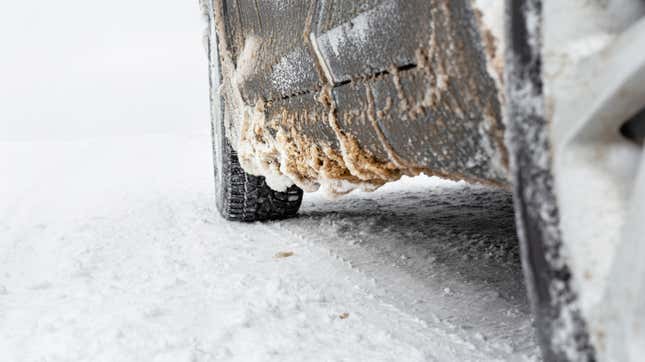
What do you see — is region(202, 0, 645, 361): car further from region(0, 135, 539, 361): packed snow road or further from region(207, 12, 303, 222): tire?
region(207, 12, 303, 222): tire

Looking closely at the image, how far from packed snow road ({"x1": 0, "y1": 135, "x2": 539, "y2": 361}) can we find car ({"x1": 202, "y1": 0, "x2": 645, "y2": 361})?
1.33ft

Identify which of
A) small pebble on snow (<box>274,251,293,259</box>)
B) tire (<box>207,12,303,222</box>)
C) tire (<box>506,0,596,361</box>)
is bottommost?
small pebble on snow (<box>274,251,293,259</box>)

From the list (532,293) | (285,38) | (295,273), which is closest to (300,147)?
Result: (285,38)

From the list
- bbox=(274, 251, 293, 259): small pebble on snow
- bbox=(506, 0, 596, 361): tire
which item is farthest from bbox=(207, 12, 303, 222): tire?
bbox=(506, 0, 596, 361): tire

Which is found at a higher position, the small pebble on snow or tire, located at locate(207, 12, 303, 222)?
tire, located at locate(207, 12, 303, 222)

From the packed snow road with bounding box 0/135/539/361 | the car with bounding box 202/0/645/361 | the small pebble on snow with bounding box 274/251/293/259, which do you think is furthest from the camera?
the small pebble on snow with bounding box 274/251/293/259

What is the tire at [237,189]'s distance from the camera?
2357mm

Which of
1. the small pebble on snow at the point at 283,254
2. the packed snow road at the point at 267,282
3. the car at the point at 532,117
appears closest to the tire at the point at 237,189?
the packed snow road at the point at 267,282

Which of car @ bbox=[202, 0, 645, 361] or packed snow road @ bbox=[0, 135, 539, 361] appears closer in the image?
car @ bbox=[202, 0, 645, 361]

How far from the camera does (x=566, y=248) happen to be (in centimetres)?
50

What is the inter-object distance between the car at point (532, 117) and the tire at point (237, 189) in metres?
1.11

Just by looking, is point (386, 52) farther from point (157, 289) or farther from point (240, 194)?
point (240, 194)

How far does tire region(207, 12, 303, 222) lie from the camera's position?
236 centimetres

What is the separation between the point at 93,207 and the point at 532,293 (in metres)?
2.79
